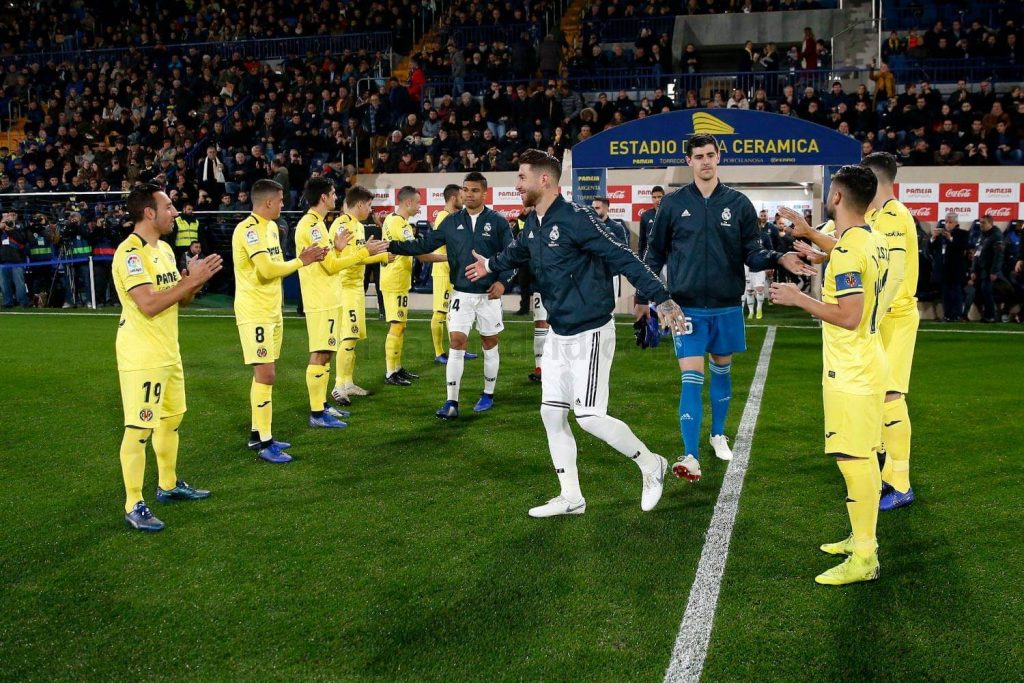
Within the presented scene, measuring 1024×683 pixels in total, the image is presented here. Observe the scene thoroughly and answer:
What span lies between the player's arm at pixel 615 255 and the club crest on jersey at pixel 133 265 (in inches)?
103

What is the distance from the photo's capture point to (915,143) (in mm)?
18906

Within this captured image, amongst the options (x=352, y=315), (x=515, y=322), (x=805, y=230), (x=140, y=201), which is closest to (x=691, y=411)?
(x=805, y=230)

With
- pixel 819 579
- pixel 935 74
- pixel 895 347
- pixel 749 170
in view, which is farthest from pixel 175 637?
pixel 935 74

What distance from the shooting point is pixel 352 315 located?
386 inches

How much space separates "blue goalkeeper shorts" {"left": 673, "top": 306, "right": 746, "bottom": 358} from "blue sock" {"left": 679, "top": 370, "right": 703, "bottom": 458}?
0.18 meters

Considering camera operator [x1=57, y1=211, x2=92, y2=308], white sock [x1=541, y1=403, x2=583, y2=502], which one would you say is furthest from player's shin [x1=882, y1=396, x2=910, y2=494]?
camera operator [x1=57, y1=211, x2=92, y2=308]

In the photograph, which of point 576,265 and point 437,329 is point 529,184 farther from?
point 437,329

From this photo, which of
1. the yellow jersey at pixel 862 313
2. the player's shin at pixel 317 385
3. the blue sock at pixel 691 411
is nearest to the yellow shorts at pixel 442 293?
the player's shin at pixel 317 385

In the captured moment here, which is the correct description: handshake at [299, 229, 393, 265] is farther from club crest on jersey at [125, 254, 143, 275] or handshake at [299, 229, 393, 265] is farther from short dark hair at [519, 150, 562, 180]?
short dark hair at [519, 150, 562, 180]

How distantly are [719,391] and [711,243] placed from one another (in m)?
1.19

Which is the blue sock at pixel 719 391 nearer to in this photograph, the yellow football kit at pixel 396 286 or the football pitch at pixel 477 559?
the football pitch at pixel 477 559

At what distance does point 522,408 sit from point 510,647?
17.7 feet

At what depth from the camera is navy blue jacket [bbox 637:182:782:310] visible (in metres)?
6.52

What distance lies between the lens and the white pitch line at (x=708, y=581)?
3840mm
